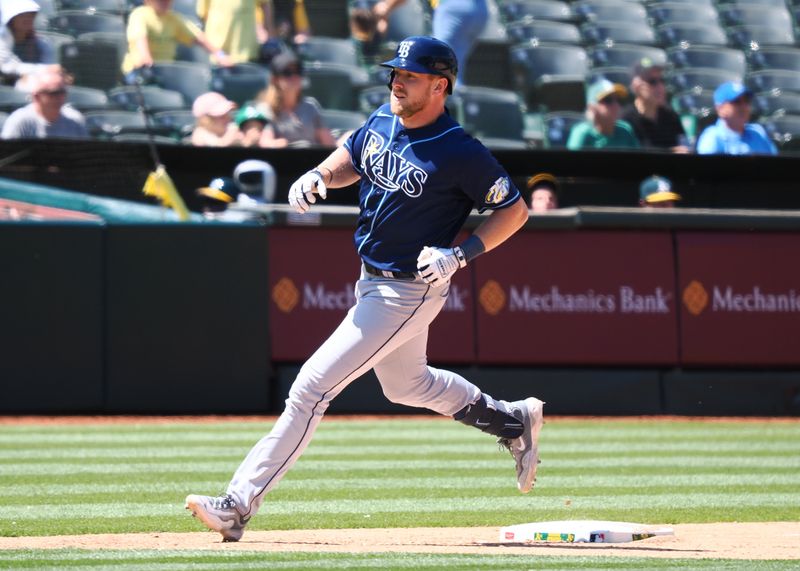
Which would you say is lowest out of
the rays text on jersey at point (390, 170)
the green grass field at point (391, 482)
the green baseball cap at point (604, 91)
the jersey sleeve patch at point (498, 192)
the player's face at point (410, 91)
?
the green grass field at point (391, 482)

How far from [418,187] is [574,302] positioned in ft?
21.6

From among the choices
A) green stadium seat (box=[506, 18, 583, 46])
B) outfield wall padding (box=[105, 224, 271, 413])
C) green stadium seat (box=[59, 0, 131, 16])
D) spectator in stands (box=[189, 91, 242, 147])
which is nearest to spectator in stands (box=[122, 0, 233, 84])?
green stadium seat (box=[59, 0, 131, 16])

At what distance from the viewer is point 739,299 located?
12148 mm

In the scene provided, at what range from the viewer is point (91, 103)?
523 inches

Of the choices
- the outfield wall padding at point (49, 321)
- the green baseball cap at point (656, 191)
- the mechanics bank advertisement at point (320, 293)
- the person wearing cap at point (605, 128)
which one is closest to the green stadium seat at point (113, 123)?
the outfield wall padding at point (49, 321)

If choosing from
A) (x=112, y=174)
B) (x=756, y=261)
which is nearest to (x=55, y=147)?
(x=112, y=174)

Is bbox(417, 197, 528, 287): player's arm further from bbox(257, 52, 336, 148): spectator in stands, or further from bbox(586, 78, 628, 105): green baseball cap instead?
bbox(586, 78, 628, 105): green baseball cap

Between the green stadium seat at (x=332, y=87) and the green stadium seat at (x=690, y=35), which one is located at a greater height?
the green stadium seat at (x=690, y=35)

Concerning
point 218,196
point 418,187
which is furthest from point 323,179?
point 218,196

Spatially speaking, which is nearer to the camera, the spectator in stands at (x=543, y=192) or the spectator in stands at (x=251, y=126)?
the spectator in stands at (x=543, y=192)

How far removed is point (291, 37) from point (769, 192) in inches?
201

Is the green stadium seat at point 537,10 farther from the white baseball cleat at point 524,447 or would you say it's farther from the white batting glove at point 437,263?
the white batting glove at point 437,263

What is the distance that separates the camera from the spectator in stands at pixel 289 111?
1314 centimetres

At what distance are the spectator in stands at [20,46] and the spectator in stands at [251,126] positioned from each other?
1.70m
